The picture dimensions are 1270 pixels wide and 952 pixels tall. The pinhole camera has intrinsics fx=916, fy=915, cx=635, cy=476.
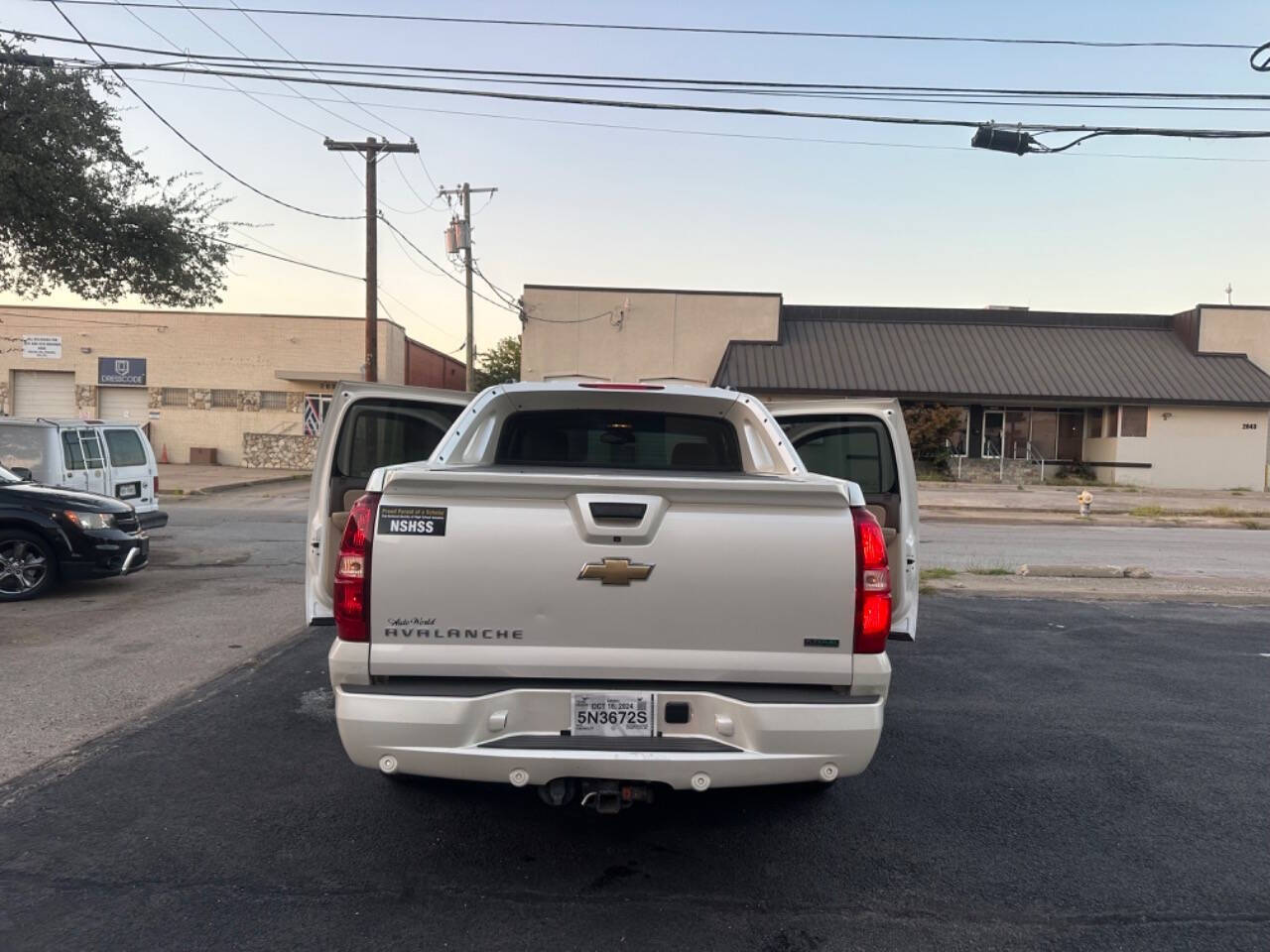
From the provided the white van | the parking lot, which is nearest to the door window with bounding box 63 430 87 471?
the white van

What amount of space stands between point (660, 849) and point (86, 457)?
10.7 metres

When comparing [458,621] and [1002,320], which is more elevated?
[1002,320]

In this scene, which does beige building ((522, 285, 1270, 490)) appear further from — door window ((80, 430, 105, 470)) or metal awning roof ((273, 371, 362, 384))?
door window ((80, 430, 105, 470))

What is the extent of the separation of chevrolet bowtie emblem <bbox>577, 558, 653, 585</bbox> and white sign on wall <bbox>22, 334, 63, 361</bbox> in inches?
1504

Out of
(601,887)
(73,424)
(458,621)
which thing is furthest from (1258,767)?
(73,424)

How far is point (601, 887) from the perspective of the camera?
3.54m

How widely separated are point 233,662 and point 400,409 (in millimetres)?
2408

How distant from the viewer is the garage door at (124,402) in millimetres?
34812

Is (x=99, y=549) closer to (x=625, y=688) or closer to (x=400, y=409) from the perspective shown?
(x=400, y=409)

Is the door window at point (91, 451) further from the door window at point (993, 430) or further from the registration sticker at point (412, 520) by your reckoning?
the door window at point (993, 430)

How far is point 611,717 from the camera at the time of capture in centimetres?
326

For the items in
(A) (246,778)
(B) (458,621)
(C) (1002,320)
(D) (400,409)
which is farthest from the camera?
(C) (1002,320)

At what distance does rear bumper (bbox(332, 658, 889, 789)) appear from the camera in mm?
3188

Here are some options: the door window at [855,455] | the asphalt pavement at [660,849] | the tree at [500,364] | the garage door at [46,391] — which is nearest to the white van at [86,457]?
the asphalt pavement at [660,849]
